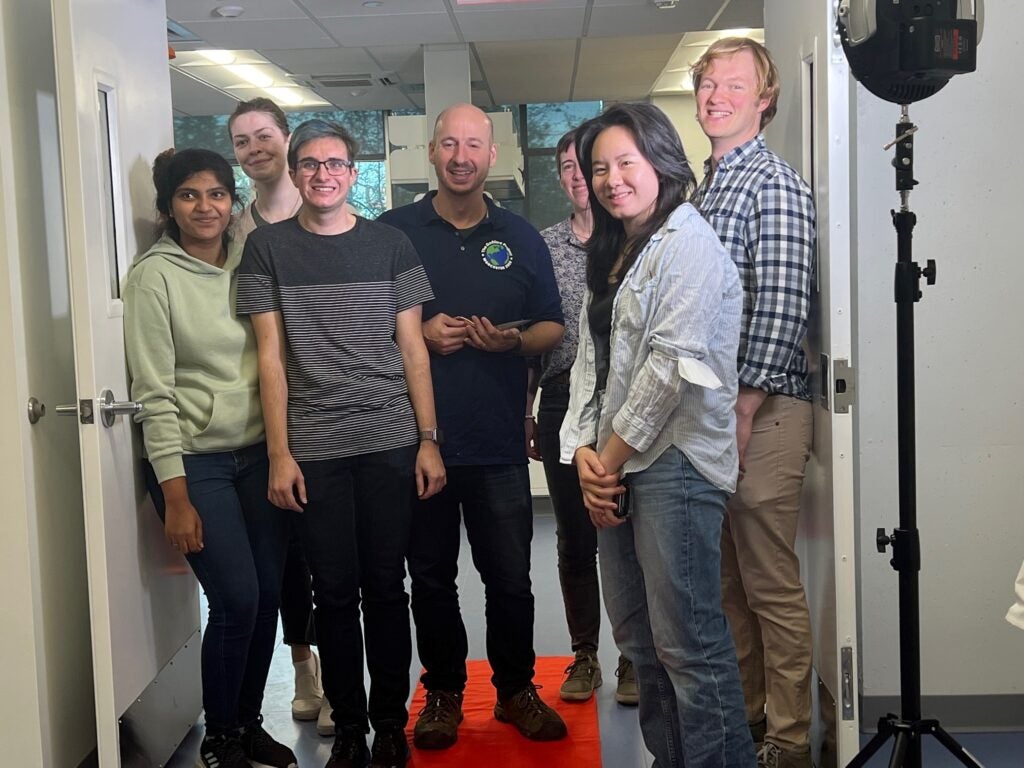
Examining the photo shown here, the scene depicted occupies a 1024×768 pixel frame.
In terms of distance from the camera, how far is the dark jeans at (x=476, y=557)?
2.71 meters

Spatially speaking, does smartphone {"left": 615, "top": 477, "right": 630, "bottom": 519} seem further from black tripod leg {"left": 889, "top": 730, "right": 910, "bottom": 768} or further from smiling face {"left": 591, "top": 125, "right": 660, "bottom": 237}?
black tripod leg {"left": 889, "top": 730, "right": 910, "bottom": 768}

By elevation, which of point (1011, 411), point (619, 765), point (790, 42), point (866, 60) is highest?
point (790, 42)

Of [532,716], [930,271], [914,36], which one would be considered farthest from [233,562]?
[914,36]

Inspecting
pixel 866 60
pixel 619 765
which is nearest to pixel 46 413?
pixel 619 765

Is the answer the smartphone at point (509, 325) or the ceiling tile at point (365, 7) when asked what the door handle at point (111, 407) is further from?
the ceiling tile at point (365, 7)

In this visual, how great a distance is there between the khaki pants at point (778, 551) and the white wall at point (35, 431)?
5.06ft

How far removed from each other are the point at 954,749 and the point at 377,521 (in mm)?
1321

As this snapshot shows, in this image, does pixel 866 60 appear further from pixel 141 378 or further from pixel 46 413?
pixel 46 413

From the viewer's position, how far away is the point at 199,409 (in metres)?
2.46

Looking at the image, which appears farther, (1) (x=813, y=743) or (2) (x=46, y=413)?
(1) (x=813, y=743)

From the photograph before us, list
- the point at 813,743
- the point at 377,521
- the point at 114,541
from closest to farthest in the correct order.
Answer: the point at 114,541, the point at 377,521, the point at 813,743

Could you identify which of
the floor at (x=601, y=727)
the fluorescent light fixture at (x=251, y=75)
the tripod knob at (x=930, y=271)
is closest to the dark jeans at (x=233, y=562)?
the floor at (x=601, y=727)

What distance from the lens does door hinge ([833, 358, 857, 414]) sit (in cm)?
226

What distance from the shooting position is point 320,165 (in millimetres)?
2494
